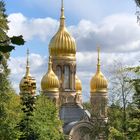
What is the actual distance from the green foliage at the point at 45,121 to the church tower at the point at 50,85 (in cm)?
1228

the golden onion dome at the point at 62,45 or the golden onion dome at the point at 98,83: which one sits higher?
the golden onion dome at the point at 62,45

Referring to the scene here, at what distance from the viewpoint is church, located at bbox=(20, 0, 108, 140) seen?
57969 millimetres

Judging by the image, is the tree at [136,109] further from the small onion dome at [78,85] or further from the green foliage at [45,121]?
the small onion dome at [78,85]

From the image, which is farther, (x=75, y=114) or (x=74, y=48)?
(x=74, y=48)

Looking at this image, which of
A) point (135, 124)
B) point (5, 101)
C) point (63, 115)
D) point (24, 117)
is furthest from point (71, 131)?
point (135, 124)

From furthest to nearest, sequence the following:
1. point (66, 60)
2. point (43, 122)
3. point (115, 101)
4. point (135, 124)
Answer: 1. point (66, 60)
2. point (43, 122)
3. point (115, 101)
4. point (135, 124)

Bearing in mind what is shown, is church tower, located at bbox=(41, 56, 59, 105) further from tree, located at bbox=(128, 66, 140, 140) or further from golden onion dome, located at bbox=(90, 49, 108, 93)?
→ tree, located at bbox=(128, 66, 140, 140)

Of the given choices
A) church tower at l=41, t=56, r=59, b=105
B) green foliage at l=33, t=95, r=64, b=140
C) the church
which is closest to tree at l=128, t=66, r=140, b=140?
green foliage at l=33, t=95, r=64, b=140

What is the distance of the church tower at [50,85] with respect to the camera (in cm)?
5947

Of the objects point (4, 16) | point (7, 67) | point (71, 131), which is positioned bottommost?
point (71, 131)

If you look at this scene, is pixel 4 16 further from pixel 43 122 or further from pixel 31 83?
pixel 43 122

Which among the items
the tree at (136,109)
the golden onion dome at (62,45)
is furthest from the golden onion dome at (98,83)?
the tree at (136,109)

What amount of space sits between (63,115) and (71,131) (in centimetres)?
213

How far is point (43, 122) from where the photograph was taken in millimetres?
39656
